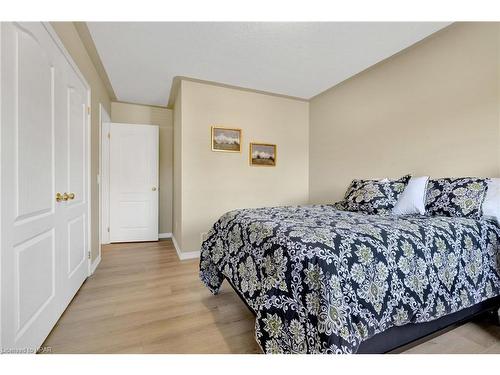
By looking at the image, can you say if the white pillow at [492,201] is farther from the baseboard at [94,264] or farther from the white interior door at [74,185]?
the baseboard at [94,264]

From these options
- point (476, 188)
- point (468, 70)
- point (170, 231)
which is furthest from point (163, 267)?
point (468, 70)

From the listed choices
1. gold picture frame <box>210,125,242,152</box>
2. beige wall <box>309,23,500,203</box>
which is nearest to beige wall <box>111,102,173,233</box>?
gold picture frame <box>210,125,242,152</box>

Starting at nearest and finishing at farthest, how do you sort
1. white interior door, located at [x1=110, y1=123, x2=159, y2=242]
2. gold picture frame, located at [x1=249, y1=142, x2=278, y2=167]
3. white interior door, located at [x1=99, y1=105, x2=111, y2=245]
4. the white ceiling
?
the white ceiling < gold picture frame, located at [x1=249, y1=142, x2=278, y2=167] < white interior door, located at [x1=99, y1=105, x2=111, y2=245] < white interior door, located at [x1=110, y1=123, x2=159, y2=242]

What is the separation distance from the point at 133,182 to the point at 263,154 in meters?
2.31

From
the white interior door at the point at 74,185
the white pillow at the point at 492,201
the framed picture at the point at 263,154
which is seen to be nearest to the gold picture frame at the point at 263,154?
the framed picture at the point at 263,154

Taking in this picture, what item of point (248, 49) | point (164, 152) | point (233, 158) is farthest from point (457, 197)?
point (164, 152)

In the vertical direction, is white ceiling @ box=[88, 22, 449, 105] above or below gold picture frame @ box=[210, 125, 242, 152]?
above

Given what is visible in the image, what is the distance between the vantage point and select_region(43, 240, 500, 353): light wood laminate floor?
4.59 feet

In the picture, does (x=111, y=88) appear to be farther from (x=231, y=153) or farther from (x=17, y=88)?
(x=17, y=88)

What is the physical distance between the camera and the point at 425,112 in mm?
2297

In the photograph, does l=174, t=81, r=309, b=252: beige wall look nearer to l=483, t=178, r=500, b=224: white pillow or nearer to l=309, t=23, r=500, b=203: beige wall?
l=309, t=23, r=500, b=203: beige wall

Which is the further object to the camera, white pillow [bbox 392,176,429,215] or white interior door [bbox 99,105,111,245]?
white interior door [bbox 99,105,111,245]

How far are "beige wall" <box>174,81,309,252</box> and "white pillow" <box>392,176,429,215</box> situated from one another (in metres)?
1.99
